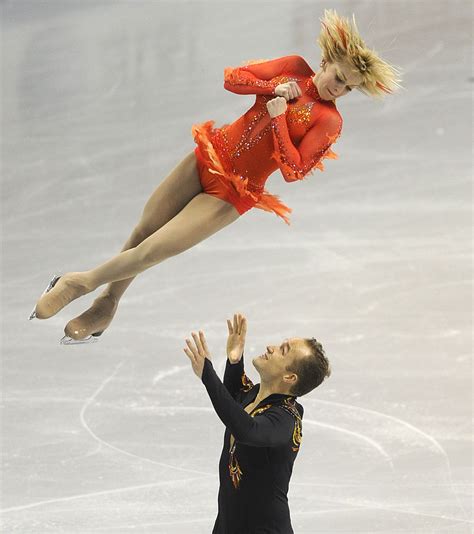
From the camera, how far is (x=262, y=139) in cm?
458

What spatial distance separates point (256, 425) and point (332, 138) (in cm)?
123

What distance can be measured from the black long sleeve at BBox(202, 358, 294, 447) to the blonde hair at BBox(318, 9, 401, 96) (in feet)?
4.39

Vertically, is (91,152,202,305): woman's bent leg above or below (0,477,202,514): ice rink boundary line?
above

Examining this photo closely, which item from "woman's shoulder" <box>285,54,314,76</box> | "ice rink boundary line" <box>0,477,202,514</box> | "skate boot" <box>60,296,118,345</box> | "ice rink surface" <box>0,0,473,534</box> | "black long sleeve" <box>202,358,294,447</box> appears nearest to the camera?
"black long sleeve" <box>202,358,294,447</box>

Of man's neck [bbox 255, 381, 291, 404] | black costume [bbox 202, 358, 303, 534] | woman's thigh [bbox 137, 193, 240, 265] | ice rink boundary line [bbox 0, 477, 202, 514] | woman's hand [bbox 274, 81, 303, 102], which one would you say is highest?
woman's hand [bbox 274, 81, 303, 102]

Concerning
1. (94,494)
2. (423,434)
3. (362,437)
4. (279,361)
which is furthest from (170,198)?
(423,434)

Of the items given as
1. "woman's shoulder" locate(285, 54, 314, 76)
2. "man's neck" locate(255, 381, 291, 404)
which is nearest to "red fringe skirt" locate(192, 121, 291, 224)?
"woman's shoulder" locate(285, 54, 314, 76)

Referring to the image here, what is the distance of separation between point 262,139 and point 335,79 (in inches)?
14.9

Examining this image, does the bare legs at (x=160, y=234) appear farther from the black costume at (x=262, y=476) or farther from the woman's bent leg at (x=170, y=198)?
the black costume at (x=262, y=476)

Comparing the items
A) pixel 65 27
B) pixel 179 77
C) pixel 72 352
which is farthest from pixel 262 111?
pixel 65 27

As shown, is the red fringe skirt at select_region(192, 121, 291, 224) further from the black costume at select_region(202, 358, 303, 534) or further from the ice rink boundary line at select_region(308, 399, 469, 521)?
the ice rink boundary line at select_region(308, 399, 469, 521)

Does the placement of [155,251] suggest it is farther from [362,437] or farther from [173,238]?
[362,437]

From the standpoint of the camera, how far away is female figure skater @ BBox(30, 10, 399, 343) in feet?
14.6

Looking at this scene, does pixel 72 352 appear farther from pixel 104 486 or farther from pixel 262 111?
pixel 262 111
